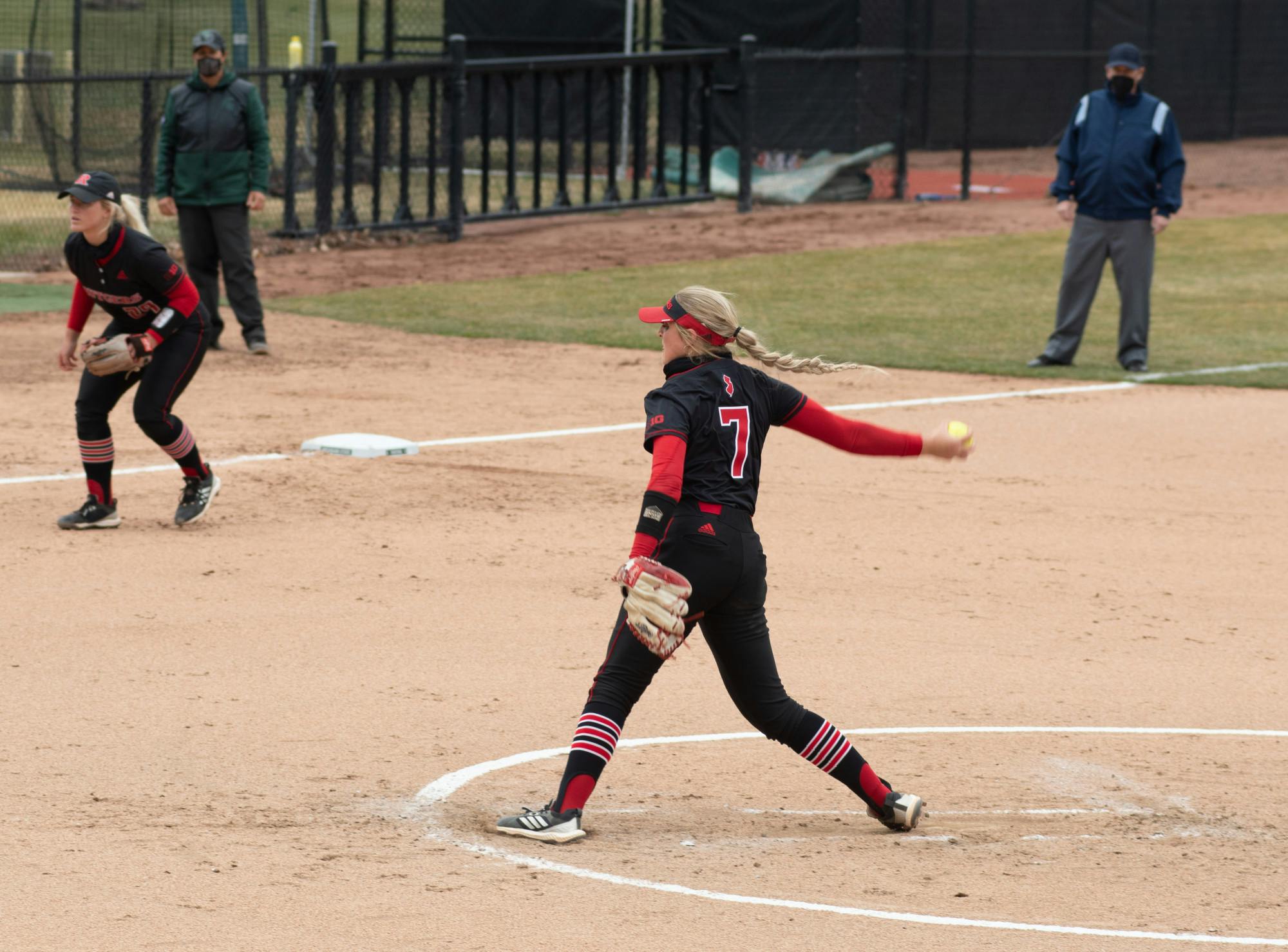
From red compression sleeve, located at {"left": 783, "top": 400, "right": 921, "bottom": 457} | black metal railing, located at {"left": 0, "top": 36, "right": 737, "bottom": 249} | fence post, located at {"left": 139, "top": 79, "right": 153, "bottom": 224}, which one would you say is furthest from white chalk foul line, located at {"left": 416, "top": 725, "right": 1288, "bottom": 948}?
fence post, located at {"left": 139, "top": 79, "right": 153, "bottom": 224}

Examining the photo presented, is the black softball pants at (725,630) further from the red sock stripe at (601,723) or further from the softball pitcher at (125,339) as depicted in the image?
the softball pitcher at (125,339)

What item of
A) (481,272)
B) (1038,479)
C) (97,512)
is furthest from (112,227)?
(481,272)

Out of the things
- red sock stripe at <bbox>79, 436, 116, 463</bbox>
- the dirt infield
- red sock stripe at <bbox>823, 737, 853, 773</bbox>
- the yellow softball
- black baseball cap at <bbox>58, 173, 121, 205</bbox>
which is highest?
black baseball cap at <bbox>58, 173, 121, 205</bbox>

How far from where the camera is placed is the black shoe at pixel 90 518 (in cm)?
925

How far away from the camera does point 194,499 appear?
31.0 ft

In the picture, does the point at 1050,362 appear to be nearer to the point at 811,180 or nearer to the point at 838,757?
the point at 838,757

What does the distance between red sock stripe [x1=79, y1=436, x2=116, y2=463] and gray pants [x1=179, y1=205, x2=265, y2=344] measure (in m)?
4.93

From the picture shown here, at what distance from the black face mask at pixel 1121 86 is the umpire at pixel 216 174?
21.5 ft

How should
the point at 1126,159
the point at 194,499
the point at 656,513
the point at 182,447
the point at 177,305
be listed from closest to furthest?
the point at 656,513, the point at 177,305, the point at 182,447, the point at 194,499, the point at 1126,159

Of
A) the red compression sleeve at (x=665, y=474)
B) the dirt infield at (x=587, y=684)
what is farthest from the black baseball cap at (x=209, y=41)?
the red compression sleeve at (x=665, y=474)

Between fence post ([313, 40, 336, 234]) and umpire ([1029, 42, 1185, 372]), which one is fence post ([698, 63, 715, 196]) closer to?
fence post ([313, 40, 336, 234])

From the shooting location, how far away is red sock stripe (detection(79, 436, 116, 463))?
9.20m

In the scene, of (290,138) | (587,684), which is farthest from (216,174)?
(587,684)

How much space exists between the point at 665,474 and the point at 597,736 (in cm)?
84
